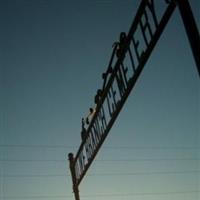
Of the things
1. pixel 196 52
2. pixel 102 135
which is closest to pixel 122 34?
pixel 196 52

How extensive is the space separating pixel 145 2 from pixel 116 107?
9.04ft

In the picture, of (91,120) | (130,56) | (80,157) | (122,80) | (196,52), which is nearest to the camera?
(196,52)

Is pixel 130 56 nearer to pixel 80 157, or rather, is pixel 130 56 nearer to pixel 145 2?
pixel 145 2

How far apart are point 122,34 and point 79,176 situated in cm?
670

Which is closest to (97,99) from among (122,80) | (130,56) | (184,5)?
(122,80)

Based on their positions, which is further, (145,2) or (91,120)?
(91,120)

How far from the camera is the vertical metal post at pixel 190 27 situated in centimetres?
526

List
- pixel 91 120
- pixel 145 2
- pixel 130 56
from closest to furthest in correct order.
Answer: pixel 145 2 → pixel 130 56 → pixel 91 120

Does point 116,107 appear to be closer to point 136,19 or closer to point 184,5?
point 136,19

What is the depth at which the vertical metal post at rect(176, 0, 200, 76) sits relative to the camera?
526 cm

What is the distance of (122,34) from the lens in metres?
7.53

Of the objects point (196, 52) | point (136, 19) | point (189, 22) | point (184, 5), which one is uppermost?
point (136, 19)

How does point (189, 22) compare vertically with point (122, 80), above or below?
below

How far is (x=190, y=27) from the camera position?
5.39 metres
